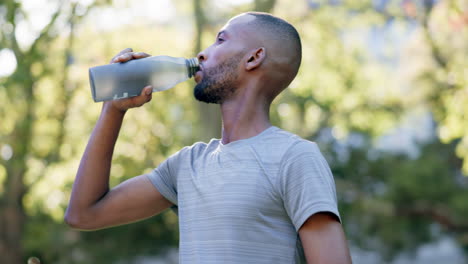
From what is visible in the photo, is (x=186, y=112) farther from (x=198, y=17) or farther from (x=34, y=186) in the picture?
(x=34, y=186)

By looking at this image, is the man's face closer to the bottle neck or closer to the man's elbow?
the bottle neck

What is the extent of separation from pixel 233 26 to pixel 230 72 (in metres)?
0.15

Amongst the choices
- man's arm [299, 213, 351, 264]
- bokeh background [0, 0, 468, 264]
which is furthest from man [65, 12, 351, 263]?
bokeh background [0, 0, 468, 264]

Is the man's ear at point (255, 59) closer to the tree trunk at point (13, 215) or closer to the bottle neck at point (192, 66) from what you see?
the bottle neck at point (192, 66)

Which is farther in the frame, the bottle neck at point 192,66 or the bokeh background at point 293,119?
the bokeh background at point 293,119

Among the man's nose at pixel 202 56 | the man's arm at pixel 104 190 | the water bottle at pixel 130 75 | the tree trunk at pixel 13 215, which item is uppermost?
the man's nose at pixel 202 56

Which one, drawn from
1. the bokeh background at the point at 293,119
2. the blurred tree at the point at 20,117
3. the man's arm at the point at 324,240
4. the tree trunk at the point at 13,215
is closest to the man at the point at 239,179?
the man's arm at the point at 324,240

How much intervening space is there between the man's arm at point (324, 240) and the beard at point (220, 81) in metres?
0.50

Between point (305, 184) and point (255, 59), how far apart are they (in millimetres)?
453

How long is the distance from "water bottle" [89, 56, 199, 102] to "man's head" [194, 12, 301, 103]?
86 mm

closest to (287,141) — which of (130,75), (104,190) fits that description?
(130,75)

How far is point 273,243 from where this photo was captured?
1.62 meters

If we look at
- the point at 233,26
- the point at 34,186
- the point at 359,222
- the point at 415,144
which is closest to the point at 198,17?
the point at 34,186

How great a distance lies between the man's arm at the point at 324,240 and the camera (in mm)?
1505
